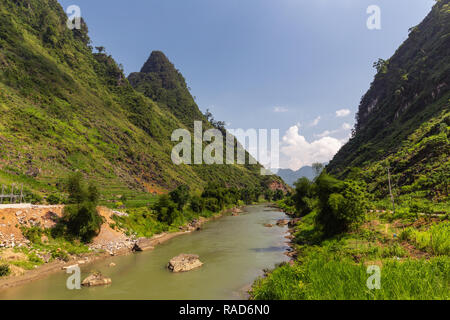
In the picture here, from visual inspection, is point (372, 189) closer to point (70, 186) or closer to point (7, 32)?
point (70, 186)

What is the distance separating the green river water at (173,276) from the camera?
63.3ft

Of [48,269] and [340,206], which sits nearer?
[48,269]

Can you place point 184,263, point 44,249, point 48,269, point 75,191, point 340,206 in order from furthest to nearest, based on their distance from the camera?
point 75,191 → point 340,206 → point 44,249 → point 184,263 → point 48,269

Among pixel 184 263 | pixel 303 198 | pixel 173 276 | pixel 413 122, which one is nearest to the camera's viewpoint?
pixel 173 276

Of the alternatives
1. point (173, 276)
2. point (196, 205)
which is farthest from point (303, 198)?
point (173, 276)

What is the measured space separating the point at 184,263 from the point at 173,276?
251cm

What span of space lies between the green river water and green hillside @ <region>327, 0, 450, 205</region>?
18.8m

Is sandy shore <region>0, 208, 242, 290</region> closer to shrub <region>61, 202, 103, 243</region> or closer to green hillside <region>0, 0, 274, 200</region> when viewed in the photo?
shrub <region>61, 202, 103, 243</region>

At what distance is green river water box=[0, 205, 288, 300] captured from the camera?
1928cm

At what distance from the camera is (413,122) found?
75.0 meters

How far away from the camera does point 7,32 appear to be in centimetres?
9762

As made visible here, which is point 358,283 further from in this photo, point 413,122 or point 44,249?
point 413,122

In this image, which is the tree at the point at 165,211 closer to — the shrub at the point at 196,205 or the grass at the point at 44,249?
the shrub at the point at 196,205
